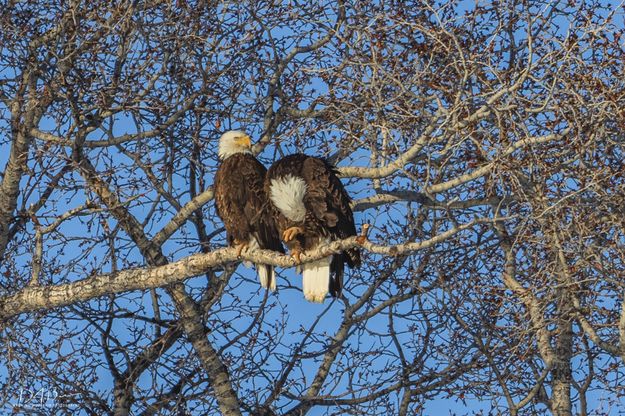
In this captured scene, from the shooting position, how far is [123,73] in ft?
30.1

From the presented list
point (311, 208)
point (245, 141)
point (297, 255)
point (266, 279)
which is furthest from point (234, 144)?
point (297, 255)

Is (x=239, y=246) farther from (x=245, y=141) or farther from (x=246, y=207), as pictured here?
(x=245, y=141)

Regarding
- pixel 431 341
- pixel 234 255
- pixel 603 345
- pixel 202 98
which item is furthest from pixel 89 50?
pixel 603 345

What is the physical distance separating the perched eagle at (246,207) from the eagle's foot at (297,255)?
342 millimetres

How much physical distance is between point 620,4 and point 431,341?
337 centimetres

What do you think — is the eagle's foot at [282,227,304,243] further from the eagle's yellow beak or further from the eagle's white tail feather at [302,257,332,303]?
the eagle's yellow beak

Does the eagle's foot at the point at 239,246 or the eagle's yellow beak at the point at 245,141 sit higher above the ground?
the eagle's yellow beak at the point at 245,141

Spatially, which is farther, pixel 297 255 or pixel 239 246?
pixel 239 246

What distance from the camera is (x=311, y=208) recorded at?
8266 mm

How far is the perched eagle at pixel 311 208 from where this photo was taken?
26.9ft

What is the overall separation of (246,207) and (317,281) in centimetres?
82

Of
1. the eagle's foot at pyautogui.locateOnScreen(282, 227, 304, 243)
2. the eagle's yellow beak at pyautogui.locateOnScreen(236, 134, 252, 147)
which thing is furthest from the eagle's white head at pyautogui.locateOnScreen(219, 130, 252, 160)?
the eagle's foot at pyautogui.locateOnScreen(282, 227, 304, 243)

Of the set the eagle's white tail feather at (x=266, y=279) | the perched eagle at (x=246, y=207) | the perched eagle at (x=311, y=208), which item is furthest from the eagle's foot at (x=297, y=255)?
the eagle's white tail feather at (x=266, y=279)

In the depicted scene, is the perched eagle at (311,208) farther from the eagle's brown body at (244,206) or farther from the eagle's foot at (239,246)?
the eagle's foot at (239,246)
